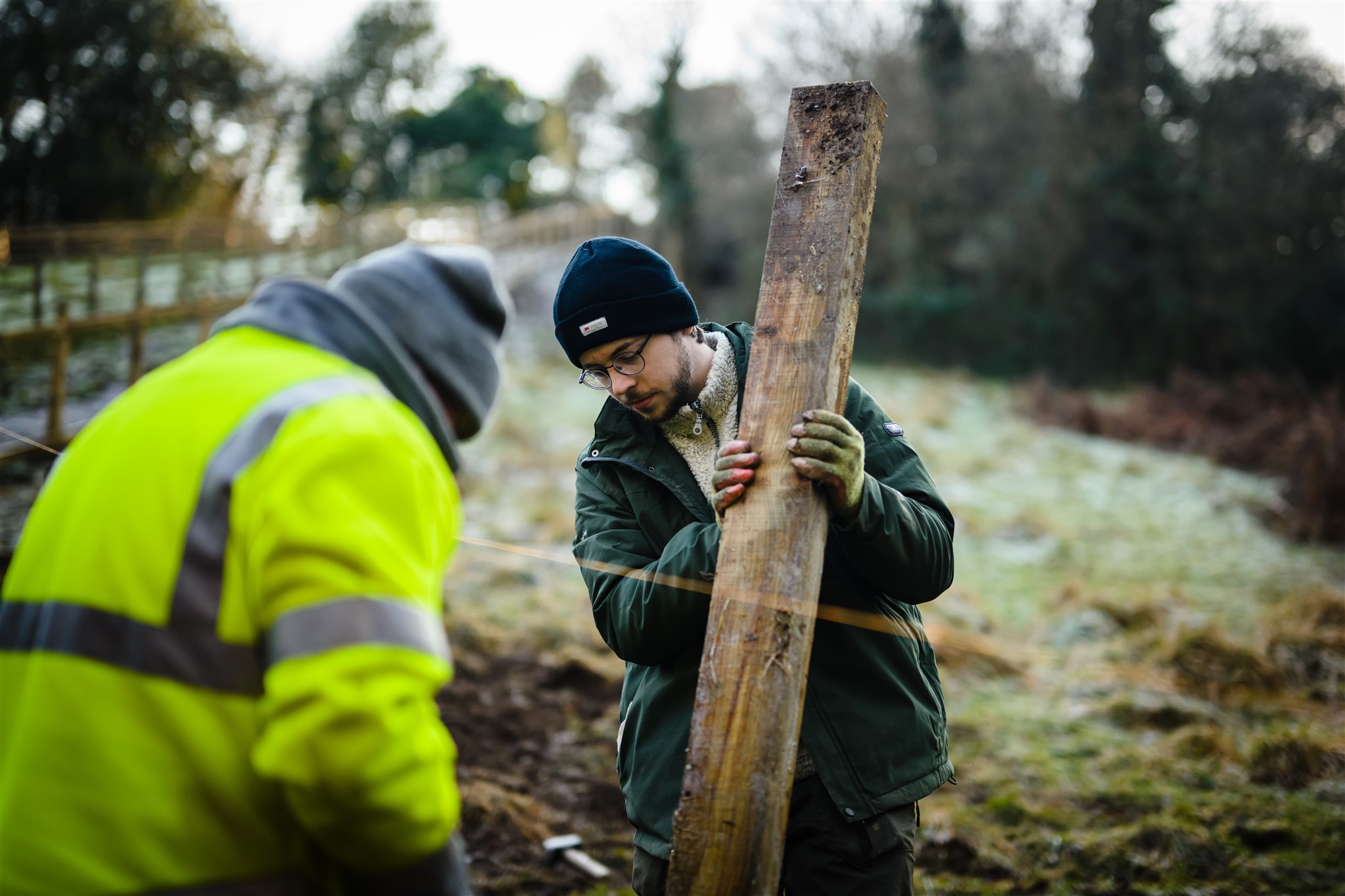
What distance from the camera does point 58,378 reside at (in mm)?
7262

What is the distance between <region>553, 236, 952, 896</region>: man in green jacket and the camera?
190 centimetres

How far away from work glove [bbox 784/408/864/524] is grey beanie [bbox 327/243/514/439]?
639 mm

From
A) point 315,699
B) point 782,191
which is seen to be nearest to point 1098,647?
point 782,191

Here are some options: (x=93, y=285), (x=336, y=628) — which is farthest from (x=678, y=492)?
(x=93, y=285)

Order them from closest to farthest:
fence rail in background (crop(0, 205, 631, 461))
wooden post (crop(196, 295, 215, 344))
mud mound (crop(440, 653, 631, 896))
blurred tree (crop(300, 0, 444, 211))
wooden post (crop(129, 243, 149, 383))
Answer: mud mound (crop(440, 653, 631, 896)) < fence rail in background (crop(0, 205, 631, 461)) < wooden post (crop(129, 243, 149, 383)) < wooden post (crop(196, 295, 215, 344)) < blurred tree (crop(300, 0, 444, 211))

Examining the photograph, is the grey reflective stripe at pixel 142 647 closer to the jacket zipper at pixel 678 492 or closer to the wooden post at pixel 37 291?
the jacket zipper at pixel 678 492

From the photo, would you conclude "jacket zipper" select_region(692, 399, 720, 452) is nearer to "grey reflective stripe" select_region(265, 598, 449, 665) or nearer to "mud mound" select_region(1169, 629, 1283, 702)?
"grey reflective stripe" select_region(265, 598, 449, 665)

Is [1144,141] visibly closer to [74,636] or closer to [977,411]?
[977,411]

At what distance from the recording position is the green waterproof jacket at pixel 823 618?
6.27 feet

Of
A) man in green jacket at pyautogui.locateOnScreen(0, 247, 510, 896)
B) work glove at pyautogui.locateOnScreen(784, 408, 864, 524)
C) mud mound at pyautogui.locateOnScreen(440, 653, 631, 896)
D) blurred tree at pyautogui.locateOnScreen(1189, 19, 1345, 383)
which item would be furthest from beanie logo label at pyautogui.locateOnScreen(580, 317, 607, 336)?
blurred tree at pyautogui.locateOnScreen(1189, 19, 1345, 383)

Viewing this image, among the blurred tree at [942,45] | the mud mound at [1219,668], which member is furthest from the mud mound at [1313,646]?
the blurred tree at [942,45]

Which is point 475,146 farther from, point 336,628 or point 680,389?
point 336,628

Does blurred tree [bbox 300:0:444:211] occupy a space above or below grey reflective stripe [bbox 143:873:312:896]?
above

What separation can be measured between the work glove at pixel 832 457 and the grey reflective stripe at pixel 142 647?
1.09 m
